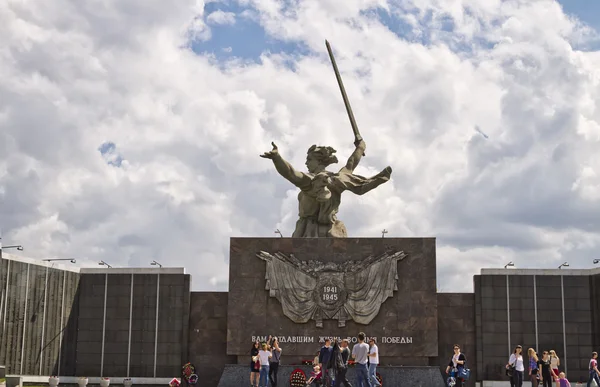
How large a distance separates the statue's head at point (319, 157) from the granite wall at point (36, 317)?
1070 cm

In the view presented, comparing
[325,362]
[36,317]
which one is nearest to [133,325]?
[36,317]

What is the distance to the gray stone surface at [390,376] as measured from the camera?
2986 centimetres

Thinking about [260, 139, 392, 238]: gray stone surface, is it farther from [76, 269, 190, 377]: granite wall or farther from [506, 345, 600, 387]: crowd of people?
[506, 345, 600, 387]: crowd of people

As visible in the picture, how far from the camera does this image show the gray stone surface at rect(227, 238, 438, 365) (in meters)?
31.3

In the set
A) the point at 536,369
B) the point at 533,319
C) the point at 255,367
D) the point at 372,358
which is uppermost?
the point at 533,319

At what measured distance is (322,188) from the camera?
33156 millimetres

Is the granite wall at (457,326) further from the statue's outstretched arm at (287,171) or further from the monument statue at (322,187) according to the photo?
the statue's outstretched arm at (287,171)

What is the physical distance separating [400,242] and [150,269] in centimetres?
1038

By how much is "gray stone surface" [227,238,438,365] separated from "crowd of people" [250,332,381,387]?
16.4 feet

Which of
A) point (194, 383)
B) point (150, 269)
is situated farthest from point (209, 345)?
point (150, 269)

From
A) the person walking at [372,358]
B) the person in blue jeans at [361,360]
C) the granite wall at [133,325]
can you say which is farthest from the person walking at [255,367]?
the granite wall at [133,325]

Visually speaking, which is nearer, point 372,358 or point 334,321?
point 372,358

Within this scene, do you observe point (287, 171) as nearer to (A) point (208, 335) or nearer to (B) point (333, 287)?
(B) point (333, 287)

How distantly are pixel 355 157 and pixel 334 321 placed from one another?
7.06 meters
